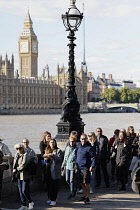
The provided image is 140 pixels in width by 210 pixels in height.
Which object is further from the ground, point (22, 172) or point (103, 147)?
point (103, 147)

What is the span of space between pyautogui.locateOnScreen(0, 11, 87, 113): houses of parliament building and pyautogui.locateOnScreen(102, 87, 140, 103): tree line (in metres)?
10.3

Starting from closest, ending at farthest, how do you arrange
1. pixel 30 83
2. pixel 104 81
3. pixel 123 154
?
pixel 123 154
pixel 30 83
pixel 104 81

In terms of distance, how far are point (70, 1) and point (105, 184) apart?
3473 mm

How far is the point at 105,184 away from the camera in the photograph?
31.0 ft

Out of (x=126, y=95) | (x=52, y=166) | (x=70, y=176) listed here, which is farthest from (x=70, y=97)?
(x=126, y=95)

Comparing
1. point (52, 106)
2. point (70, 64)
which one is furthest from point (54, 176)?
point (52, 106)

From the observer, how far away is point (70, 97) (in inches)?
382

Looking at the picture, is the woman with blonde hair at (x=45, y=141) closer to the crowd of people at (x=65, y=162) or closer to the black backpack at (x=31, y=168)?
the crowd of people at (x=65, y=162)

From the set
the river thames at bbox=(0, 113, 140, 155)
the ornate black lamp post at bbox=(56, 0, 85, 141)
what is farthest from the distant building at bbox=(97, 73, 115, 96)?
the ornate black lamp post at bbox=(56, 0, 85, 141)

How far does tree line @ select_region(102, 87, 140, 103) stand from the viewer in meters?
145

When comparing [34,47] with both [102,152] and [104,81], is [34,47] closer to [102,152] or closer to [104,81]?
[104,81]

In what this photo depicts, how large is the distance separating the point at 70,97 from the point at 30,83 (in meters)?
107

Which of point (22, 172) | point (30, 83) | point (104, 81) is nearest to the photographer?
point (22, 172)

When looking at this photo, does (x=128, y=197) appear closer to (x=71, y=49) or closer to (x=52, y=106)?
(x=71, y=49)
